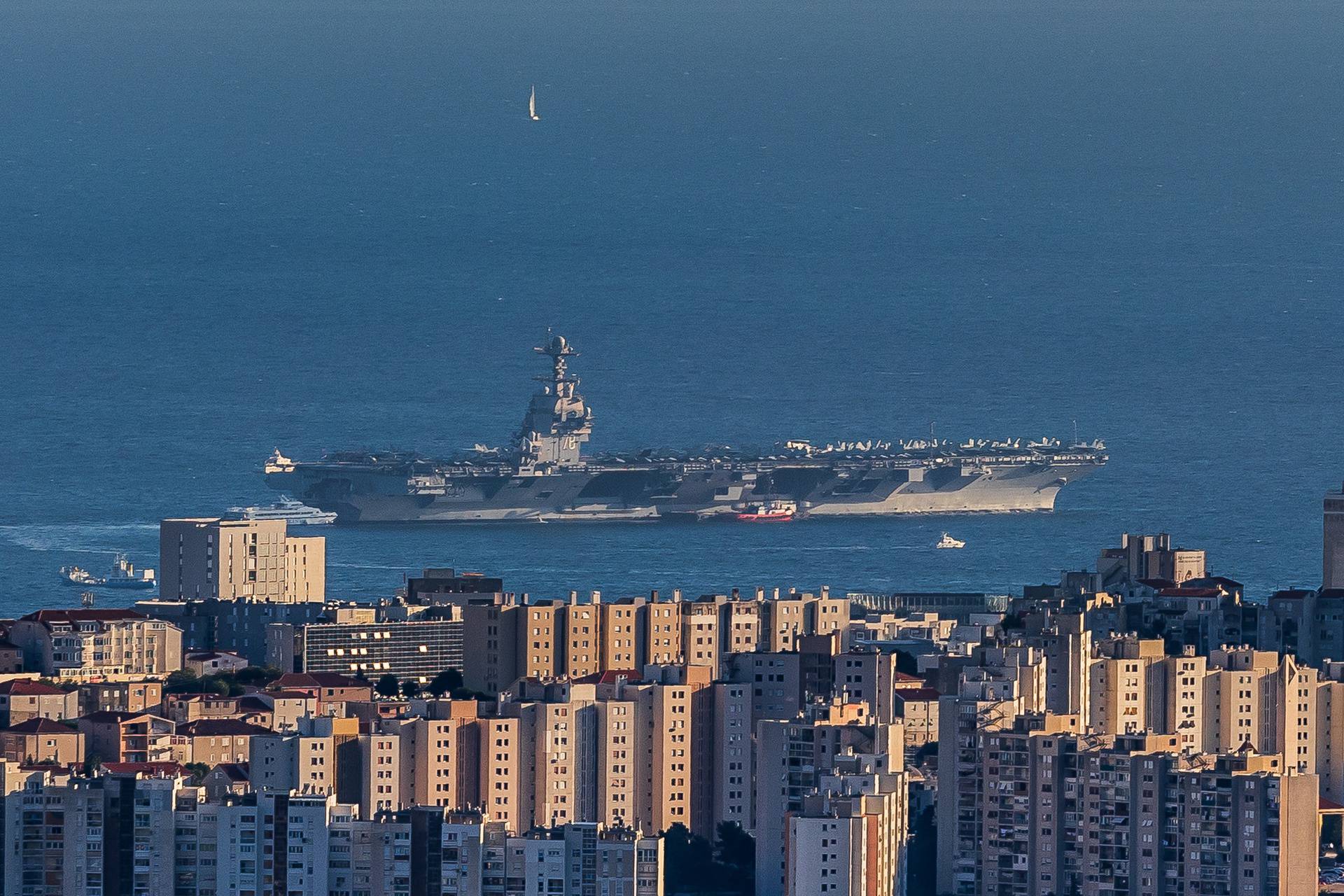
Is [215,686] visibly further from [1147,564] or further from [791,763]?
[1147,564]

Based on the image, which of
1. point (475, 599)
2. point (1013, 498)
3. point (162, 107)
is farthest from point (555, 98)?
point (475, 599)

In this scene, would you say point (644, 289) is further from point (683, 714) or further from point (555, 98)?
point (683, 714)

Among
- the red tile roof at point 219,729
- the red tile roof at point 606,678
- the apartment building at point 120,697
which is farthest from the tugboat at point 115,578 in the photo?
the red tile roof at point 219,729

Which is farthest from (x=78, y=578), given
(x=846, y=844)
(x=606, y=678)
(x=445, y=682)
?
(x=846, y=844)

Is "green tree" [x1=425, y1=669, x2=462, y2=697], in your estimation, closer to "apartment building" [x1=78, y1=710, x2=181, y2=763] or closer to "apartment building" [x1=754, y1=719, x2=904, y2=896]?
"apartment building" [x1=78, y1=710, x2=181, y2=763]

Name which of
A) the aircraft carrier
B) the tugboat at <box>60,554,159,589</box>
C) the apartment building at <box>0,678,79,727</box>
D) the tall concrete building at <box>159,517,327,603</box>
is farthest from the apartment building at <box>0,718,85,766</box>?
the aircraft carrier

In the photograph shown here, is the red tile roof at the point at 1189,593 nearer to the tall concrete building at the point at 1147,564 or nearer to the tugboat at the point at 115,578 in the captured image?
the tall concrete building at the point at 1147,564

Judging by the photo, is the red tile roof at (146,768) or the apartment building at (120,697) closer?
the red tile roof at (146,768)
